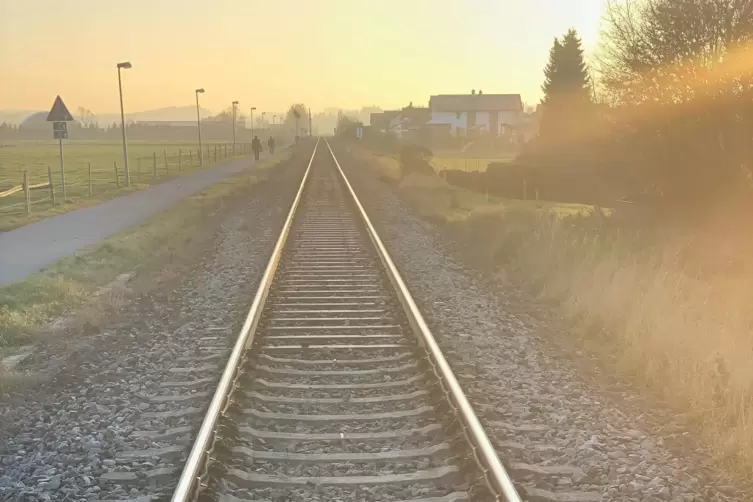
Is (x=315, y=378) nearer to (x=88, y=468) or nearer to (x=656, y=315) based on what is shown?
(x=88, y=468)

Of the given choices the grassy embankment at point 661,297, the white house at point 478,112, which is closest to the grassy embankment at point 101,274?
the grassy embankment at point 661,297

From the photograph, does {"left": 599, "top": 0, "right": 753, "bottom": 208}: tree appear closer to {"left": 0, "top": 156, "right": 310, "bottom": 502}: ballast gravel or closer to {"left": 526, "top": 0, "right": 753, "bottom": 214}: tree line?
{"left": 526, "top": 0, "right": 753, "bottom": 214}: tree line

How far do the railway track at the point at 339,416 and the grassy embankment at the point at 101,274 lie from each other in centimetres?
261

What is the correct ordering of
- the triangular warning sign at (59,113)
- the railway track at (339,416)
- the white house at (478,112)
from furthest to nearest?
1. the white house at (478,112)
2. the triangular warning sign at (59,113)
3. the railway track at (339,416)

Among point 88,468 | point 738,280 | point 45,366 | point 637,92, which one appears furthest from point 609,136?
point 88,468

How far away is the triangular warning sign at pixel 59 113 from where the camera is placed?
2378 centimetres

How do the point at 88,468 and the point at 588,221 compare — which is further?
the point at 588,221

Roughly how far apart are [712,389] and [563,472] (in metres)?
1.96

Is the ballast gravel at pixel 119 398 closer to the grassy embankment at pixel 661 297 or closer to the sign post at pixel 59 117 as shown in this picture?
the grassy embankment at pixel 661 297

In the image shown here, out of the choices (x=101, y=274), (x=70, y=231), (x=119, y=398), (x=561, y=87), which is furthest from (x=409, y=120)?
(x=119, y=398)

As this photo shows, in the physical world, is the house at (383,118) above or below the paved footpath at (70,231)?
above

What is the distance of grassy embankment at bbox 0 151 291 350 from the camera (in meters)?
9.12

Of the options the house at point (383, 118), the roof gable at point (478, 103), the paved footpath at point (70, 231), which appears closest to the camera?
the paved footpath at point (70, 231)

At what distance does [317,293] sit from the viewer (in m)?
9.97
